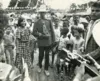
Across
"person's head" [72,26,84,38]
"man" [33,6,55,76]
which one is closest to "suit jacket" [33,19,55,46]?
"man" [33,6,55,76]

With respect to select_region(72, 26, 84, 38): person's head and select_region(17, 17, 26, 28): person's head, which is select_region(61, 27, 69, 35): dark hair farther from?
select_region(17, 17, 26, 28): person's head

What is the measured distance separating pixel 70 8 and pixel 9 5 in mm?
498

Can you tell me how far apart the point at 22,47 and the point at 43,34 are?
0.66 feet

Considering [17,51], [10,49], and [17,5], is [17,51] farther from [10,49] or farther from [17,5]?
[17,5]

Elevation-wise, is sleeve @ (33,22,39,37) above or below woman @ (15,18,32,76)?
above

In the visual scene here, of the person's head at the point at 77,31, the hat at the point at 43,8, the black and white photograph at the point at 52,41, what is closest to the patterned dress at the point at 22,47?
the black and white photograph at the point at 52,41

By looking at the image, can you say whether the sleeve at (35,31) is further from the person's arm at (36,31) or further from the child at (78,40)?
the child at (78,40)

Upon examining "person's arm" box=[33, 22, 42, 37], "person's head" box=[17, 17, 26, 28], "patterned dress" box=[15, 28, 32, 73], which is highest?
"person's head" box=[17, 17, 26, 28]

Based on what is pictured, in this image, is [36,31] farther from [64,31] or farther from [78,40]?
[78,40]

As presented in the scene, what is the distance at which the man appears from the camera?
2.80 m

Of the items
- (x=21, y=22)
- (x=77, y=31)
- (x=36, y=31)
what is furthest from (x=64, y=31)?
(x=21, y=22)

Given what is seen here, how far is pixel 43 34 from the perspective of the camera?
111 inches

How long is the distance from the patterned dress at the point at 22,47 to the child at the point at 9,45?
0.04 metres

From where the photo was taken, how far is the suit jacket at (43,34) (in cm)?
280
